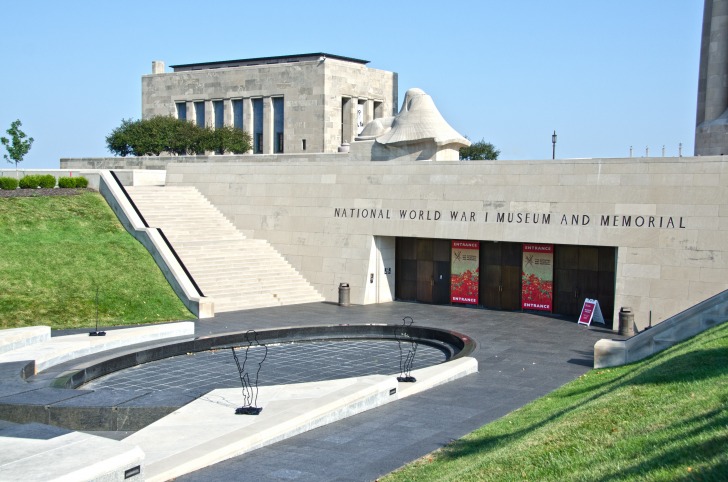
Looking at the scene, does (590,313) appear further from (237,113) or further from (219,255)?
(237,113)

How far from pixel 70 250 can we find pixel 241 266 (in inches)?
250

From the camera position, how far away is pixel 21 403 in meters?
15.5

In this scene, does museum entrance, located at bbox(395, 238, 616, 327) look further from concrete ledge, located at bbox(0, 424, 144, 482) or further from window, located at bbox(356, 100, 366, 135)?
window, located at bbox(356, 100, 366, 135)

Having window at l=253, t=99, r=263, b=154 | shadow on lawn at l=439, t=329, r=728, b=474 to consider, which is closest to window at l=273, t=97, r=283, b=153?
window at l=253, t=99, r=263, b=154

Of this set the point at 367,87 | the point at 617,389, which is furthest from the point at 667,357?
the point at 367,87

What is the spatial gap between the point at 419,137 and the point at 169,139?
24.5 metres

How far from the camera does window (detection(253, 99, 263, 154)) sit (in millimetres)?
58781

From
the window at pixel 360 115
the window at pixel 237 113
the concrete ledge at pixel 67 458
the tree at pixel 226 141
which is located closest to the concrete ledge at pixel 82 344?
the concrete ledge at pixel 67 458

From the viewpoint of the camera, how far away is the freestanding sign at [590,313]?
2762 centimetres

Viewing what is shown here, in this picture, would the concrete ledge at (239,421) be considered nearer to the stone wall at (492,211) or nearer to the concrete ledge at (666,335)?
the concrete ledge at (666,335)

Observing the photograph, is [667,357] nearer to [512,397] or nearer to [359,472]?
[512,397]

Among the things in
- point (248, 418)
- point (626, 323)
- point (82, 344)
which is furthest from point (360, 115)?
point (248, 418)

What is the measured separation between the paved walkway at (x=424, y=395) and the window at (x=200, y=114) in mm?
33459

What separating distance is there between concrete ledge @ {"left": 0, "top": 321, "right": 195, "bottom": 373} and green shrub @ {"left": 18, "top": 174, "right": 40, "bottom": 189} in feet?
50.8
